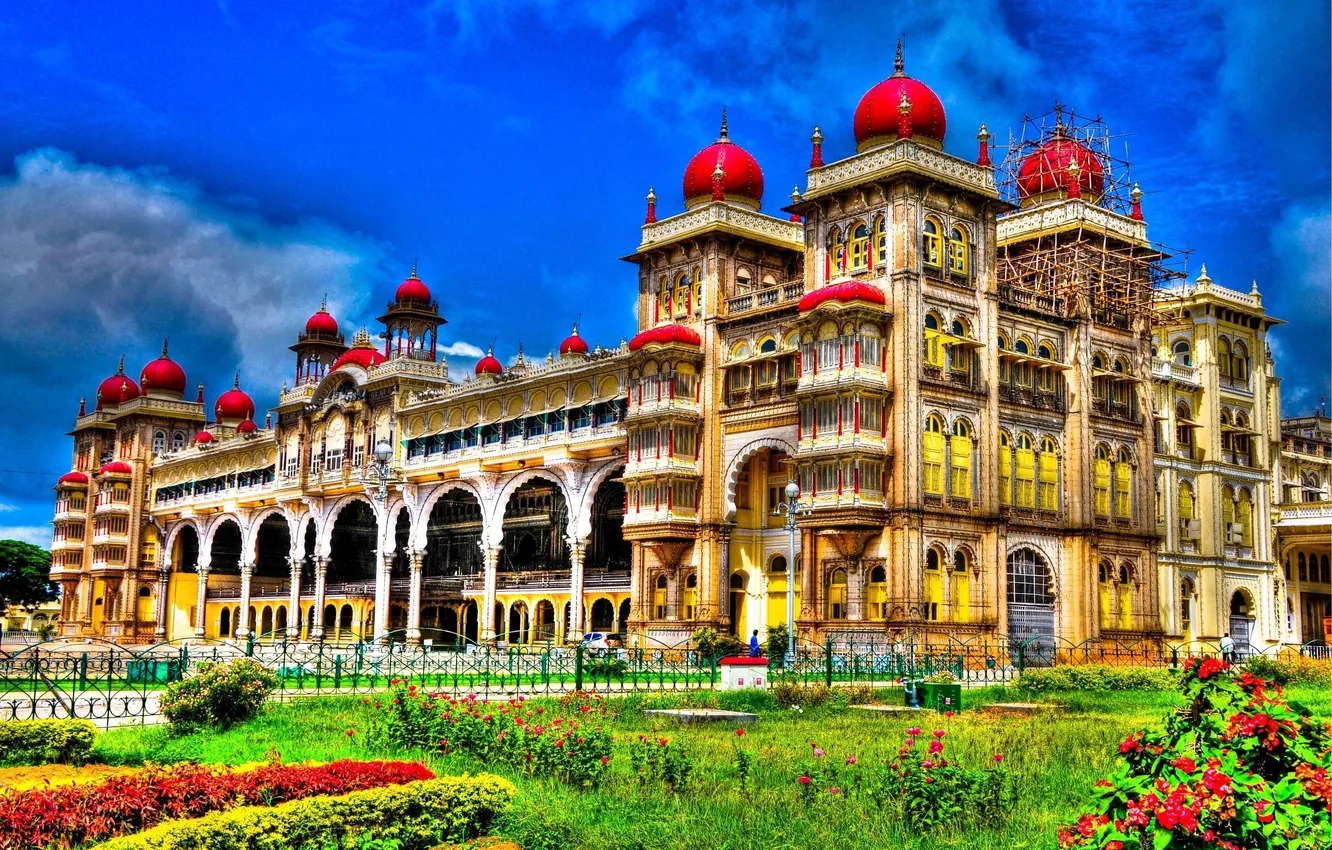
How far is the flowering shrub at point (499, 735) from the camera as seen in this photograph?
641 inches

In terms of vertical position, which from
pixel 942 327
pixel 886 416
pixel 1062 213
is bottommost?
pixel 886 416

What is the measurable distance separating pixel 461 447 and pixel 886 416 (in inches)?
909

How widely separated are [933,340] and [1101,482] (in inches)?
398

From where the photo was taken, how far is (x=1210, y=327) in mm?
58125

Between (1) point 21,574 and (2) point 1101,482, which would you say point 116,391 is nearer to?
(1) point 21,574

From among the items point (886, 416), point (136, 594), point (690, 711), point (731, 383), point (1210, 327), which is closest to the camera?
point (690, 711)

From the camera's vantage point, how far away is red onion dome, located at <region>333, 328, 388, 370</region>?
68.9 m

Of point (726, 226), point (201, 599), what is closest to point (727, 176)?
point (726, 226)

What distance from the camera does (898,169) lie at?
43344 millimetres

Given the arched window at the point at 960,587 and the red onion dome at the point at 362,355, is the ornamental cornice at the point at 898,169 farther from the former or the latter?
the red onion dome at the point at 362,355

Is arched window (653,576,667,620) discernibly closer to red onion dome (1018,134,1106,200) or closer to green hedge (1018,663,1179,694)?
green hedge (1018,663,1179,694)

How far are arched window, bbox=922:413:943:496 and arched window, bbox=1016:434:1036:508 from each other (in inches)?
177

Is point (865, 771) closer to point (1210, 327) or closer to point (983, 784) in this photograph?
point (983, 784)

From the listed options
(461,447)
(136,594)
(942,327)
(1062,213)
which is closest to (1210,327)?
(1062,213)
